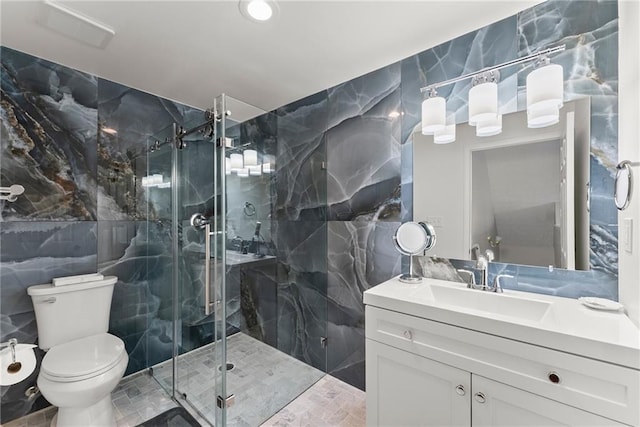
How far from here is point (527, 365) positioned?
3.19 feet

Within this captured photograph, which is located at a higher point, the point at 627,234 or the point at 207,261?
Answer: the point at 627,234

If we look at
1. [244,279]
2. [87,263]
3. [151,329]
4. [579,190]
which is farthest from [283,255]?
[579,190]

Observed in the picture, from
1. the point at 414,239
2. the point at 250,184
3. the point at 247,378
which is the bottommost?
the point at 247,378

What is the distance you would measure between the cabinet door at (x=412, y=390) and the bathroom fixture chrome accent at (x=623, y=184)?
90 centimetres

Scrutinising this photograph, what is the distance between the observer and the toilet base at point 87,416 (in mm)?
1471

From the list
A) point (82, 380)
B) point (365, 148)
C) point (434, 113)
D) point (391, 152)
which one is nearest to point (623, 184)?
point (434, 113)

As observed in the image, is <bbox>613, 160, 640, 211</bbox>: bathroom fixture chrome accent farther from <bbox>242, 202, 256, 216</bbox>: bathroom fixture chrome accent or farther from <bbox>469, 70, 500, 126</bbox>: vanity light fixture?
<bbox>242, 202, 256, 216</bbox>: bathroom fixture chrome accent

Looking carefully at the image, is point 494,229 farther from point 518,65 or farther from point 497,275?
point 518,65

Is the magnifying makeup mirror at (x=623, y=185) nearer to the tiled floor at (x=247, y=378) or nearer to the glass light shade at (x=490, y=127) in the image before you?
the glass light shade at (x=490, y=127)

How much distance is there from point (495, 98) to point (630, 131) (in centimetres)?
53

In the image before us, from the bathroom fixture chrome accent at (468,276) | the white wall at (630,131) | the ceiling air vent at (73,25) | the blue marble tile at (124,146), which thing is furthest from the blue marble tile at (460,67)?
the ceiling air vent at (73,25)

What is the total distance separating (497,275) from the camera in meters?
1.41

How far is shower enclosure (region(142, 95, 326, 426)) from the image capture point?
1.66m

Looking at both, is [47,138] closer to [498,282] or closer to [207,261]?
[207,261]
